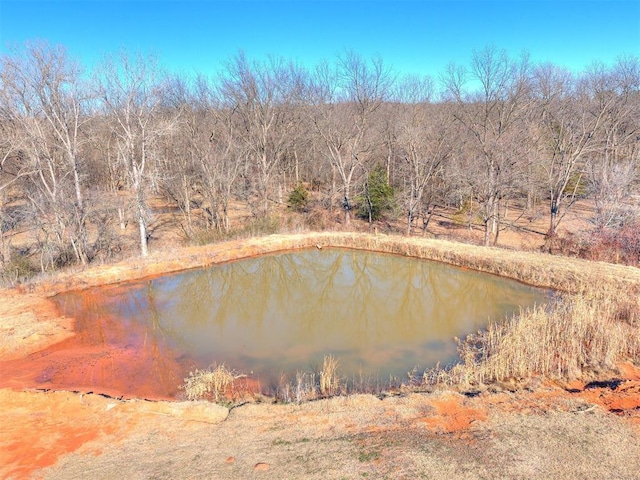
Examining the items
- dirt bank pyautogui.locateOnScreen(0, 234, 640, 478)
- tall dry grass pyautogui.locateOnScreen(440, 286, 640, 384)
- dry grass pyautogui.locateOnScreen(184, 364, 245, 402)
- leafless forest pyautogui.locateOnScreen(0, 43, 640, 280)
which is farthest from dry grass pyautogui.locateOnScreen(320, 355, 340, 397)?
leafless forest pyautogui.locateOnScreen(0, 43, 640, 280)

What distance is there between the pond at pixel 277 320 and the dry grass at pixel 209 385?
1.37 feet

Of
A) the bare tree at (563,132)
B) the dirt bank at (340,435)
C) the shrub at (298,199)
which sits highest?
the bare tree at (563,132)

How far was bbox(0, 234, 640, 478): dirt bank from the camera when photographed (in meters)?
5.40

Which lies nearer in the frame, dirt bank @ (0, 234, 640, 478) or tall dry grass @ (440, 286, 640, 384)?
dirt bank @ (0, 234, 640, 478)

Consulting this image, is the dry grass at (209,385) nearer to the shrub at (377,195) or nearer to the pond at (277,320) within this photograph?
the pond at (277,320)

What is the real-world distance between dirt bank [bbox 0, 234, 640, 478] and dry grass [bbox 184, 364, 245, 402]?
739 millimetres

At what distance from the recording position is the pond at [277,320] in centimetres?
952

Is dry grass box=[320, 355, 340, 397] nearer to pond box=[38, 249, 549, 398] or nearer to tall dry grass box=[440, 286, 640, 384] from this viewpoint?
pond box=[38, 249, 549, 398]

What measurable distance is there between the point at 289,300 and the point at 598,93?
1025 inches

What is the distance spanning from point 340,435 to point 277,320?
6.57 meters

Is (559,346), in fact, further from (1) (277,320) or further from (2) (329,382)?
(1) (277,320)

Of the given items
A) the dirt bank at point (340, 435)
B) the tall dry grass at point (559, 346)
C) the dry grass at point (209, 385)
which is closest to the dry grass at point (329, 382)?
the dirt bank at point (340, 435)

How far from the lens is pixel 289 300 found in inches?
568

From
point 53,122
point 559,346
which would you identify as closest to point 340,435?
point 559,346
